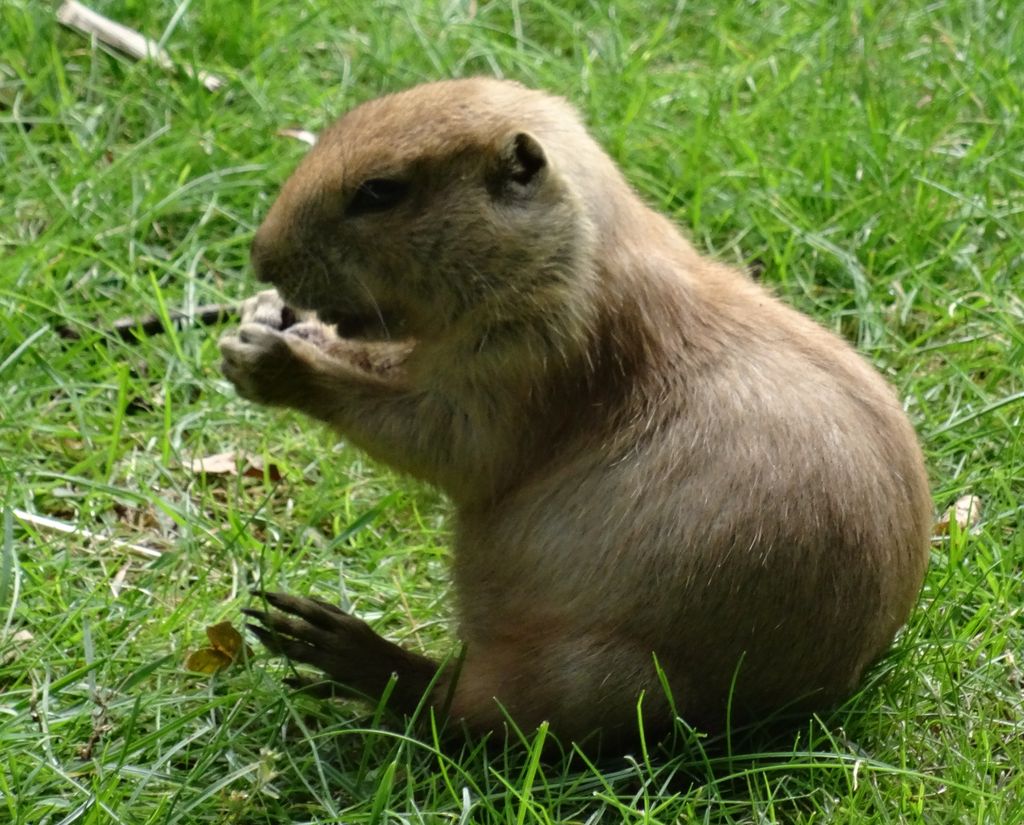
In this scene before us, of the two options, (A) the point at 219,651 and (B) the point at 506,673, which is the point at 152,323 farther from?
(B) the point at 506,673

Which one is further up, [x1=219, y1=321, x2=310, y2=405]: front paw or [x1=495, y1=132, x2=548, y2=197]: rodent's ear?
[x1=495, y1=132, x2=548, y2=197]: rodent's ear

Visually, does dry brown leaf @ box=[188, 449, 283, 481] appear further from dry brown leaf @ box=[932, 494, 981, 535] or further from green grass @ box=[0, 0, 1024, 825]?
dry brown leaf @ box=[932, 494, 981, 535]

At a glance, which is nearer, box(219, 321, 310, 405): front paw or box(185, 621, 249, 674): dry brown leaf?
box(219, 321, 310, 405): front paw

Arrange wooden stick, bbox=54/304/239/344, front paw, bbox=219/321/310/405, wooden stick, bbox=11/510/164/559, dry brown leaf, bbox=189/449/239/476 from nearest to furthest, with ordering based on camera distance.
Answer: front paw, bbox=219/321/310/405, wooden stick, bbox=11/510/164/559, dry brown leaf, bbox=189/449/239/476, wooden stick, bbox=54/304/239/344

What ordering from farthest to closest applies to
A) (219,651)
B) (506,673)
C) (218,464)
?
(218,464)
(219,651)
(506,673)

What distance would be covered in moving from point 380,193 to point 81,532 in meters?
1.70

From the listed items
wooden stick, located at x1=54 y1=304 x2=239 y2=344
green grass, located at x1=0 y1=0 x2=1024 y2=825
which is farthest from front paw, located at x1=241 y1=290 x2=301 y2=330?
wooden stick, located at x1=54 y1=304 x2=239 y2=344

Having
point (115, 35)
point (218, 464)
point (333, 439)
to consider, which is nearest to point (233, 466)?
point (218, 464)

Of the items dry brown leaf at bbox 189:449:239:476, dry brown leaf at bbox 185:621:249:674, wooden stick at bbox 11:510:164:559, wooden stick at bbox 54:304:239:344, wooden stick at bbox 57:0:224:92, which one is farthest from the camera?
wooden stick at bbox 57:0:224:92

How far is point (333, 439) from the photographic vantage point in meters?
5.83

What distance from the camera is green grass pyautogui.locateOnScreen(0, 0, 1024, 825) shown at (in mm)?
4293

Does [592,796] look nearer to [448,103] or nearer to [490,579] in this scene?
[490,579]

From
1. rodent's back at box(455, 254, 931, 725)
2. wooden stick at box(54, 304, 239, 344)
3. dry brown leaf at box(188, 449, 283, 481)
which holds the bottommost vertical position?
dry brown leaf at box(188, 449, 283, 481)

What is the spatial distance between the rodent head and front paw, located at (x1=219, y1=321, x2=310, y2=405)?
5.8 inches
